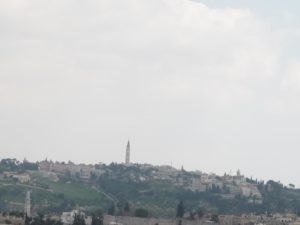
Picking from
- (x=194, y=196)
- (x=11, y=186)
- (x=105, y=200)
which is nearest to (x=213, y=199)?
(x=194, y=196)

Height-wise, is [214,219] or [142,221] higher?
[214,219]

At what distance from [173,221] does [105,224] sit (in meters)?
9.60

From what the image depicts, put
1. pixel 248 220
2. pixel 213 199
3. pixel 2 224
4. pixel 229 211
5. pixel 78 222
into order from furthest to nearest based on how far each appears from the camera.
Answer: pixel 213 199, pixel 229 211, pixel 248 220, pixel 78 222, pixel 2 224

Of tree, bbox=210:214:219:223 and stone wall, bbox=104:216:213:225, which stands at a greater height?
tree, bbox=210:214:219:223

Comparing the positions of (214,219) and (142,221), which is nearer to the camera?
(142,221)

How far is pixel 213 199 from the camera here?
650 feet

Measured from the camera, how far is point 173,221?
13525 centimetres

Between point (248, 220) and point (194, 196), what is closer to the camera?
point (248, 220)

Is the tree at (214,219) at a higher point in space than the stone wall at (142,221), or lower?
higher

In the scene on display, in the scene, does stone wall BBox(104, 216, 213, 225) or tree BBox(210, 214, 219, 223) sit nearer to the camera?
stone wall BBox(104, 216, 213, 225)

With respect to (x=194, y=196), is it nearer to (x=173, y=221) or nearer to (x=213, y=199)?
(x=213, y=199)

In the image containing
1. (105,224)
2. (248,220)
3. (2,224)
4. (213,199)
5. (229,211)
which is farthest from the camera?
(213,199)

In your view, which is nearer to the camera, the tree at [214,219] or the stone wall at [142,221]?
the stone wall at [142,221]

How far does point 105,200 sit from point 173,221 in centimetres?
5485
